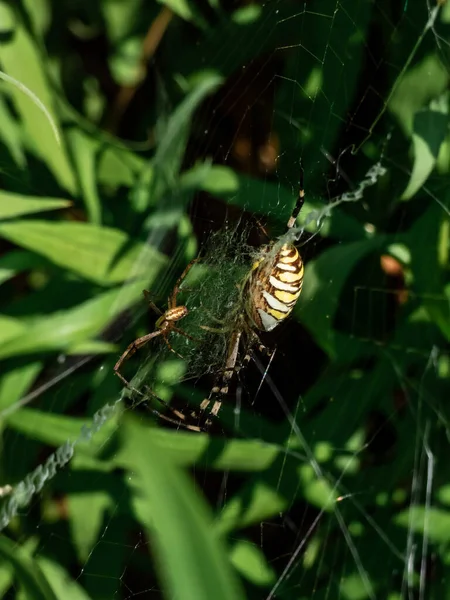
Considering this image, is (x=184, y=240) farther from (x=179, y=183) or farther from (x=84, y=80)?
(x=84, y=80)

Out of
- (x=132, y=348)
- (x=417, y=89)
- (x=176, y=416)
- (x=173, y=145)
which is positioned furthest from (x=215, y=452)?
(x=417, y=89)

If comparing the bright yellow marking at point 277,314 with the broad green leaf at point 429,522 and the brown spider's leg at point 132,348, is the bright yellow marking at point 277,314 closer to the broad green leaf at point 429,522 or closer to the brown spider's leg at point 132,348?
the brown spider's leg at point 132,348

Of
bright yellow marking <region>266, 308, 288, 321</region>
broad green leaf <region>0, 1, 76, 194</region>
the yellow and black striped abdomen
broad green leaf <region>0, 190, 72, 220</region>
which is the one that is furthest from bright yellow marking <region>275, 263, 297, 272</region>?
broad green leaf <region>0, 1, 76, 194</region>

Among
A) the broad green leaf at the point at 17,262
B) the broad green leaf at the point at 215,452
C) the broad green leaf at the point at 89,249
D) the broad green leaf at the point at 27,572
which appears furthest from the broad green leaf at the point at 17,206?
the broad green leaf at the point at 27,572

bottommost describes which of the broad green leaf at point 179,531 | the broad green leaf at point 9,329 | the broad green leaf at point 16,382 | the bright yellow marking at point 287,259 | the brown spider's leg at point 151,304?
the broad green leaf at point 16,382

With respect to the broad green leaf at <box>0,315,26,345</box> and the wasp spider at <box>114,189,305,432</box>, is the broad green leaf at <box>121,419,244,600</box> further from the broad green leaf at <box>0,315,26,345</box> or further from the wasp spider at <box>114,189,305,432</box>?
the broad green leaf at <box>0,315,26,345</box>

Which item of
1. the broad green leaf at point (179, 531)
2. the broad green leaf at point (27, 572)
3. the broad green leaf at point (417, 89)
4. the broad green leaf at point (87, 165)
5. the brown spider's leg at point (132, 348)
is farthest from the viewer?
the broad green leaf at point (87, 165)
